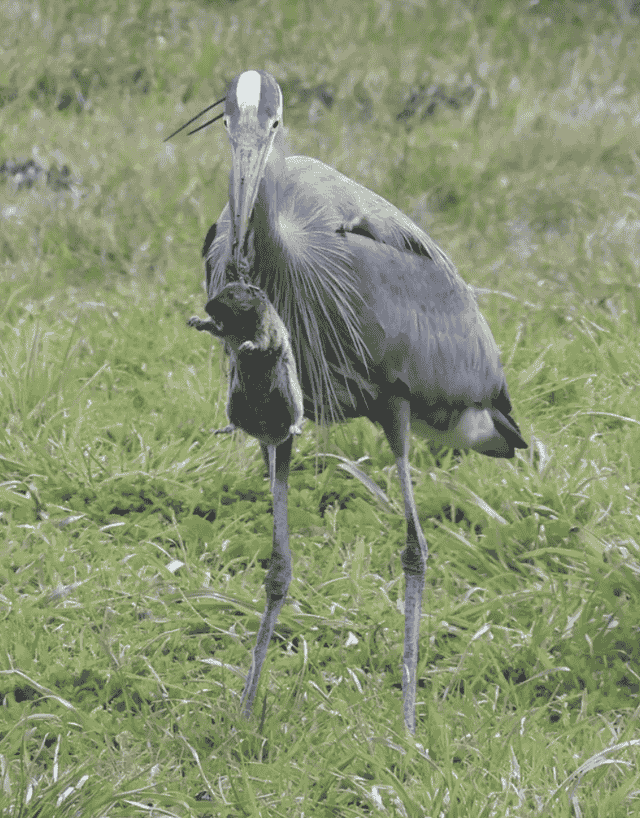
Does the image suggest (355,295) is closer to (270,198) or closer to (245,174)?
(270,198)

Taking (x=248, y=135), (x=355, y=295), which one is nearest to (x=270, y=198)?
(x=248, y=135)

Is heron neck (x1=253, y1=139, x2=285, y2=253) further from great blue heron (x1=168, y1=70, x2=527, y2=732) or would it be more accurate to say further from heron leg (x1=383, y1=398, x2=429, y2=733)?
heron leg (x1=383, y1=398, x2=429, y2=733)

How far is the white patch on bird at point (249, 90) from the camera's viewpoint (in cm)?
246

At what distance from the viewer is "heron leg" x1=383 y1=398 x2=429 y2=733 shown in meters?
3.12

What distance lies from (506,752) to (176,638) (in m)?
1.09

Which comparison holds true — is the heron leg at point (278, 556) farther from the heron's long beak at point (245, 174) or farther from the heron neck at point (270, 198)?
the heron's long beak at point (245, 174)

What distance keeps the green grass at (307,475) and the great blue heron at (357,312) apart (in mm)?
265

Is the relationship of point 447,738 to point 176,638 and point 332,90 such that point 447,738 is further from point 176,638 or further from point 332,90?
point 332,90

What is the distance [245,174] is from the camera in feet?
7.90

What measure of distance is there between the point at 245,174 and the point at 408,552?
4.47 ft

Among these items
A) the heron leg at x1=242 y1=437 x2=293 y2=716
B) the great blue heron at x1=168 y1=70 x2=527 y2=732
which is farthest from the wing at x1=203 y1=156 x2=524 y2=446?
the heron leg at x1=242 y1=437 x2=293 y2=716

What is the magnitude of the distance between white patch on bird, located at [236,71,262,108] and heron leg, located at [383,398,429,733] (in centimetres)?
108

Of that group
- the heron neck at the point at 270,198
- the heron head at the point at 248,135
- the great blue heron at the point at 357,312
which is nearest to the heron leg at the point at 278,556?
the great blue heron at the point at 357,312

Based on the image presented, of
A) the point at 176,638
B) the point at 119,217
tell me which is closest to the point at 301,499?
the point at 176,638
